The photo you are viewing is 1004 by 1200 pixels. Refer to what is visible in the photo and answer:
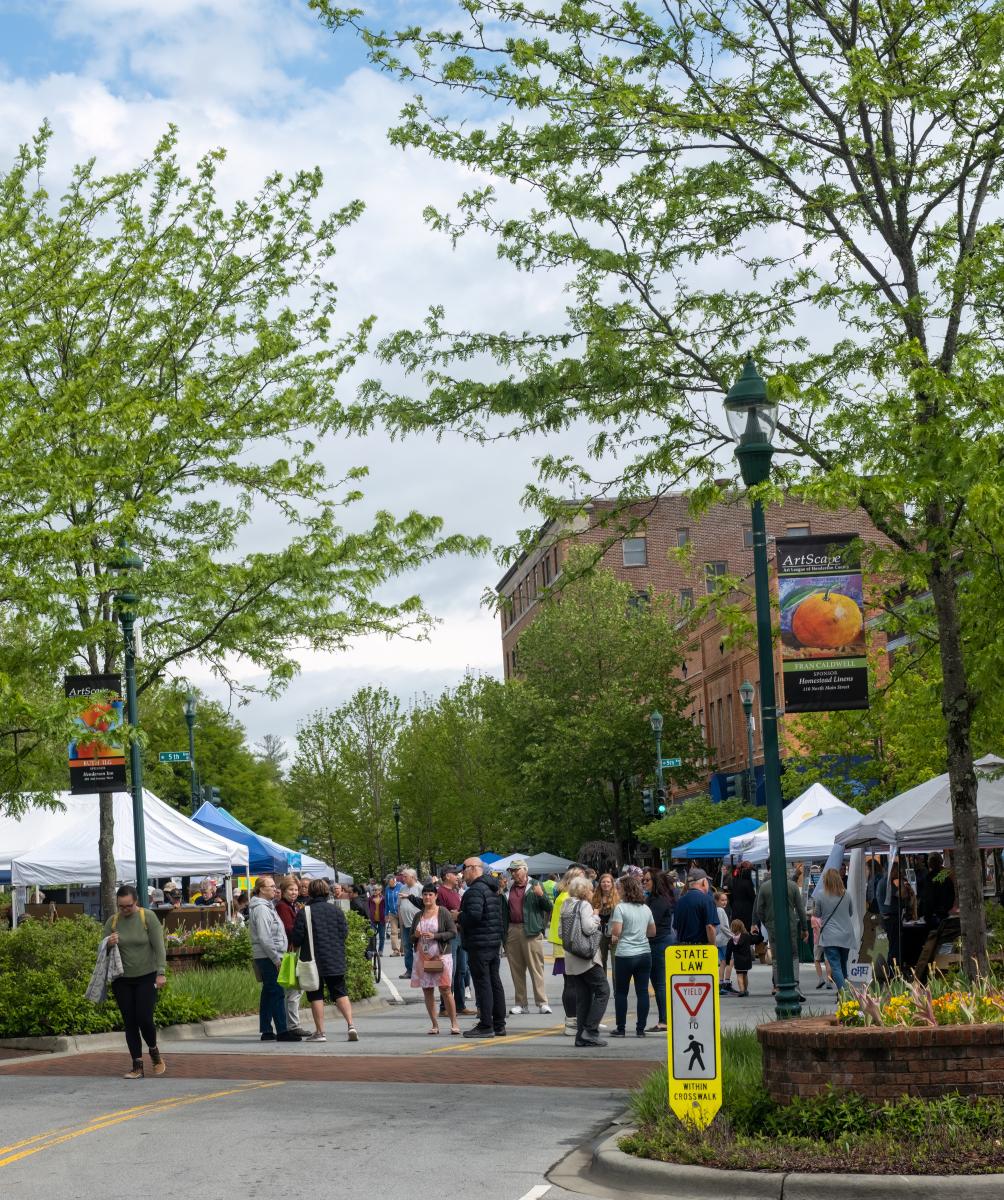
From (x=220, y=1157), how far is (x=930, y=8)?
412 inches

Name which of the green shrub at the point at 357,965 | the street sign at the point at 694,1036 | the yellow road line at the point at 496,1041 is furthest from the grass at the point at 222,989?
the street sign at the point at 694,1036

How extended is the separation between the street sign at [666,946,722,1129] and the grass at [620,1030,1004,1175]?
0.42 ft

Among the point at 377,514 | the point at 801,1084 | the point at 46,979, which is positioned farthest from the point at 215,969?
the point at 801,1084

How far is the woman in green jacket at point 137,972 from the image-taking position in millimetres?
15852

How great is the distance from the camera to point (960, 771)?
1428 cm

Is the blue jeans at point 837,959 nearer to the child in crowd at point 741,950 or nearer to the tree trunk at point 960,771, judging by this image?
the child in crowd at point 741,950

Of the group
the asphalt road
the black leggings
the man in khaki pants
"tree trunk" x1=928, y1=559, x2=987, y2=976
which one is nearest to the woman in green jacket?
the black leggings

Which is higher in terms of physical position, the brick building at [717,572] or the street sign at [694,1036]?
the brick building at [717,572]

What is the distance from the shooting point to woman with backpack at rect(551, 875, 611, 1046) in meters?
17.3

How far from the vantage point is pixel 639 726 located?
64000 millimetres

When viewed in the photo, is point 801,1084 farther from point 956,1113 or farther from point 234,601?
point 234,601

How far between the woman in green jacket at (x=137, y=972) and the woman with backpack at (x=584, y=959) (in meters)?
4.12

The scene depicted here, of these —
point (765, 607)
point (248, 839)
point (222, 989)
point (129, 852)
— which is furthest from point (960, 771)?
point (248, 839)

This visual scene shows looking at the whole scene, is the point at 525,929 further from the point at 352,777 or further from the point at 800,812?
the point at 352,777
